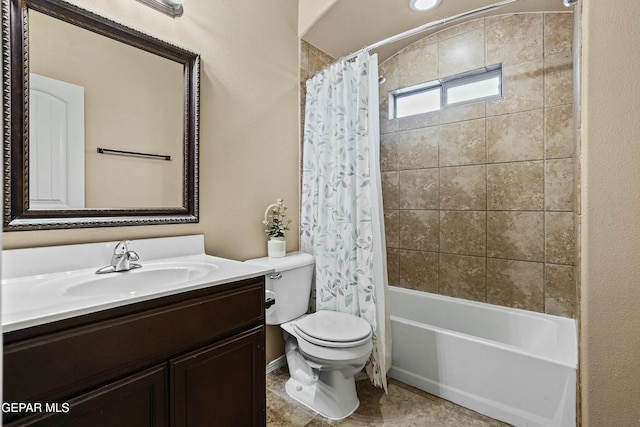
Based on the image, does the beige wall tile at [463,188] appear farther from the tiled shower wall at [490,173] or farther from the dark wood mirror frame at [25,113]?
the dark wood mirror frame at [25,113]

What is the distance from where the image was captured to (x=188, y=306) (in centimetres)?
115

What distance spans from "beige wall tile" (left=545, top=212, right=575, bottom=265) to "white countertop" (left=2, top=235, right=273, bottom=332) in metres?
1.78

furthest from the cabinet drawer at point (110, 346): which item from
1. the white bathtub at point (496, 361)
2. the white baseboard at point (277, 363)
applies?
the white bathtub at point (496, 361)

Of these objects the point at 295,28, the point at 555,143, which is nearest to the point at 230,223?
the point at 295,28

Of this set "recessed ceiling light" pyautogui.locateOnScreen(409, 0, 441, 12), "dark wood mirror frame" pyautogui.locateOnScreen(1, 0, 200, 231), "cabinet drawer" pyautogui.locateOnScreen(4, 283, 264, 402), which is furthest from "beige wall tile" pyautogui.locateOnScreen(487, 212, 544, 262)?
"dark wood mirror frame" pyautogui.locateOnScreen(1, 0, 200, 231)

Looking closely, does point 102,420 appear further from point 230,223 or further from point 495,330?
point 495,330

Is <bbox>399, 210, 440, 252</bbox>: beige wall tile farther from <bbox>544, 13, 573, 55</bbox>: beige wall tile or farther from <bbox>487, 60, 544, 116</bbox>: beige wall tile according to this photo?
<bbox>544, 13, 573, 55</bbox>: beige wall tile

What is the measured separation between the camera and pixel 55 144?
1.32 m

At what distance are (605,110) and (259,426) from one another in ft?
5.63

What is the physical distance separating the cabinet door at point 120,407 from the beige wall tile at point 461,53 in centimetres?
248

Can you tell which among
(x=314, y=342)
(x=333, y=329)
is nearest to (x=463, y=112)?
(x=333, y=329)

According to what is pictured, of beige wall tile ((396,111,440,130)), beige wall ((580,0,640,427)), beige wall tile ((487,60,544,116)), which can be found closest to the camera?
beige wall ((580,0,640,427))

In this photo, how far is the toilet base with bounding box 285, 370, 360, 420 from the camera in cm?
175

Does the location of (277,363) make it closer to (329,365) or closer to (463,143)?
(329,365)
